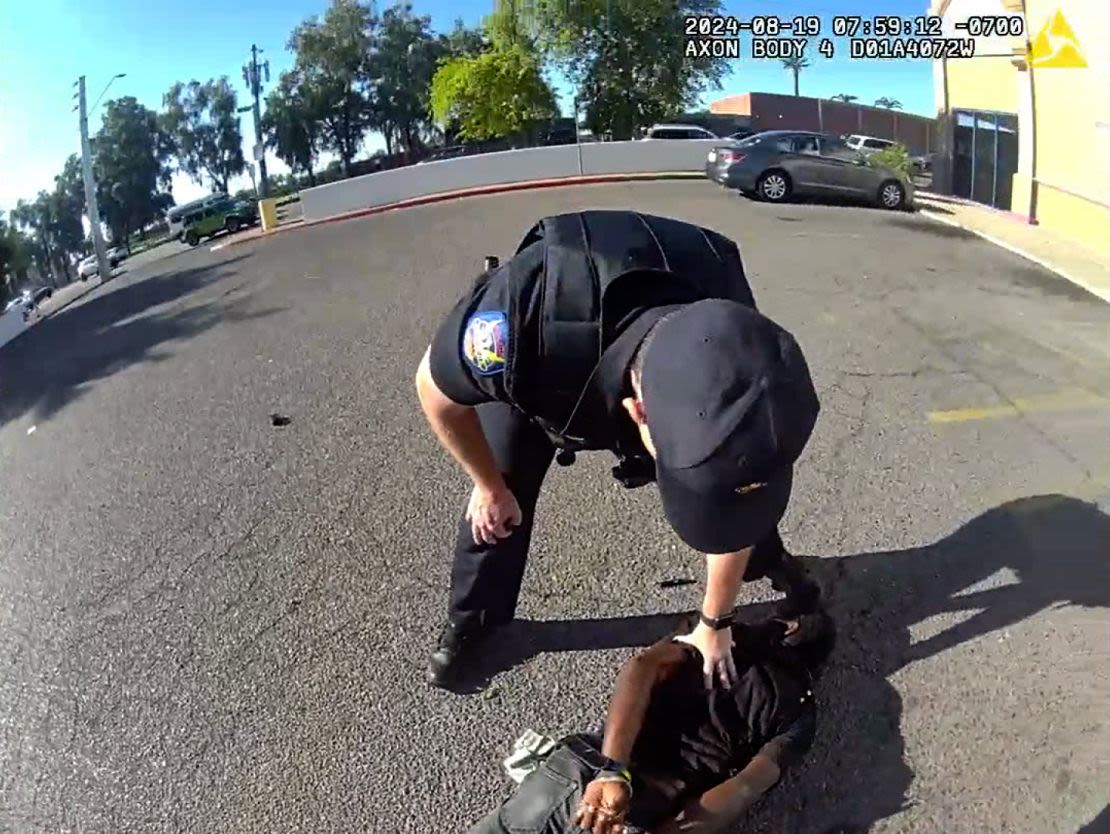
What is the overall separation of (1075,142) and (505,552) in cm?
669

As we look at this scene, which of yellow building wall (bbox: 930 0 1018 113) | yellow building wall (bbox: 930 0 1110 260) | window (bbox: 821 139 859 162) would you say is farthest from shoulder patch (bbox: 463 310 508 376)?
yellow building wall (bbox: 930 0 1110 260)

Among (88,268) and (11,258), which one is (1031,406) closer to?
(88,268)

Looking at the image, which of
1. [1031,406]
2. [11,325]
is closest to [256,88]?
[11,325]

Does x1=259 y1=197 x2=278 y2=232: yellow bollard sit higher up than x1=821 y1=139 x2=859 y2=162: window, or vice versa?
x1=259 y1=197 x2=278 y2=232: yellow bollard

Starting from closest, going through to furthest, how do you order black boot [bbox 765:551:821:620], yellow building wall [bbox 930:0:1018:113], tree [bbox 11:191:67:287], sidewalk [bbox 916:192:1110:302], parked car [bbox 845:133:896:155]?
tree [bbox 11:191:67:287] → black boot [bbox 765:551:821:620] → parked car [bbox 845:133:896:155] → yellow building wall [bbox 930:0:1018:113] → sidewalk [bbox 916:192:1110:302]

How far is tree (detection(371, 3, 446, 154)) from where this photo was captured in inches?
73.4

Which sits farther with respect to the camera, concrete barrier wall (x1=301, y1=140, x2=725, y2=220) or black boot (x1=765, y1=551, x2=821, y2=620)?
black boot (x1=765, y1=551, x2=821, y2=620)

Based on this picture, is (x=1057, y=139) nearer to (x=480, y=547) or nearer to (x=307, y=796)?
(x=480, y=547)

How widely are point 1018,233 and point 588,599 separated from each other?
5.86 meters

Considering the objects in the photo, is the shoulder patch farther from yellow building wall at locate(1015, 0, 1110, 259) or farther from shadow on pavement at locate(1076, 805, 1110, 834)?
yellow building wall at locate(1015, 0, 1110, 259)

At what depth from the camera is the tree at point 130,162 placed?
5.62ft

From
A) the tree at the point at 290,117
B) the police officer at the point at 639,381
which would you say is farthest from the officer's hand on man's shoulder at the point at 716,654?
the tree at the point at 290,117

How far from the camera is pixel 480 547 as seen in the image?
2.38m

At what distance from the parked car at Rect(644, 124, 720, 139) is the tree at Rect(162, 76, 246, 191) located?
46.7 inches
